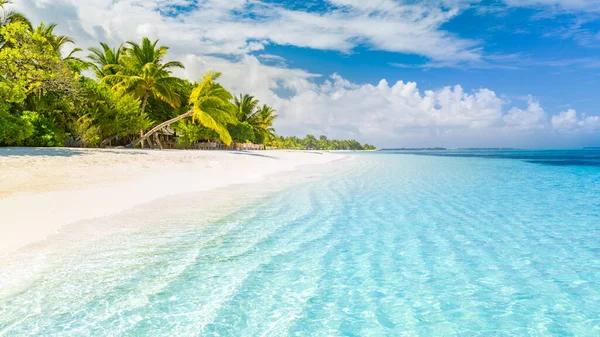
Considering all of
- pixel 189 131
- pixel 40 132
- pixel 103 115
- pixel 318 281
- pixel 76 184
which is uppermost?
pixel 103 115

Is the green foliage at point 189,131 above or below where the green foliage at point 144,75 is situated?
below

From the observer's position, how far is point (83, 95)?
71.3 feet

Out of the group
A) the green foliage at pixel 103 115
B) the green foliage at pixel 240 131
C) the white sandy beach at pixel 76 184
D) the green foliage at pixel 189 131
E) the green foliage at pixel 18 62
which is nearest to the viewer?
the white sandy beach at pixel 76 184

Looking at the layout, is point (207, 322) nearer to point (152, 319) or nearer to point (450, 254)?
point (152, 319)

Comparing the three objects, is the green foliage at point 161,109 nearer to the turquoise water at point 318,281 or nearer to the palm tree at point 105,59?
the palm tree at point 105,59

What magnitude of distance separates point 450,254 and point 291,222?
3.11 m

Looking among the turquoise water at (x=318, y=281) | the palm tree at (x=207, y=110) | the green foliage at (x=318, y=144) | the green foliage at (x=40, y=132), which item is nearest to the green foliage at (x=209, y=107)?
the palm tree at (x=207, y=110)

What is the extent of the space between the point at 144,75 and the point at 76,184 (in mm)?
20484

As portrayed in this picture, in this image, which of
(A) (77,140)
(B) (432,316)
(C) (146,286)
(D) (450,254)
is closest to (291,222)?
(D) (450,254)

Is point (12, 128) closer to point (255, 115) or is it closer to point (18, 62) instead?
point (18, 62)

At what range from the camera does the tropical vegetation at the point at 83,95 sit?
1516cm

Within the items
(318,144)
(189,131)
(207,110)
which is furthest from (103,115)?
(318,144)

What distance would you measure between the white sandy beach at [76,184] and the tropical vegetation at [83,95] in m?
3.80

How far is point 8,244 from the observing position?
5.07 metres
